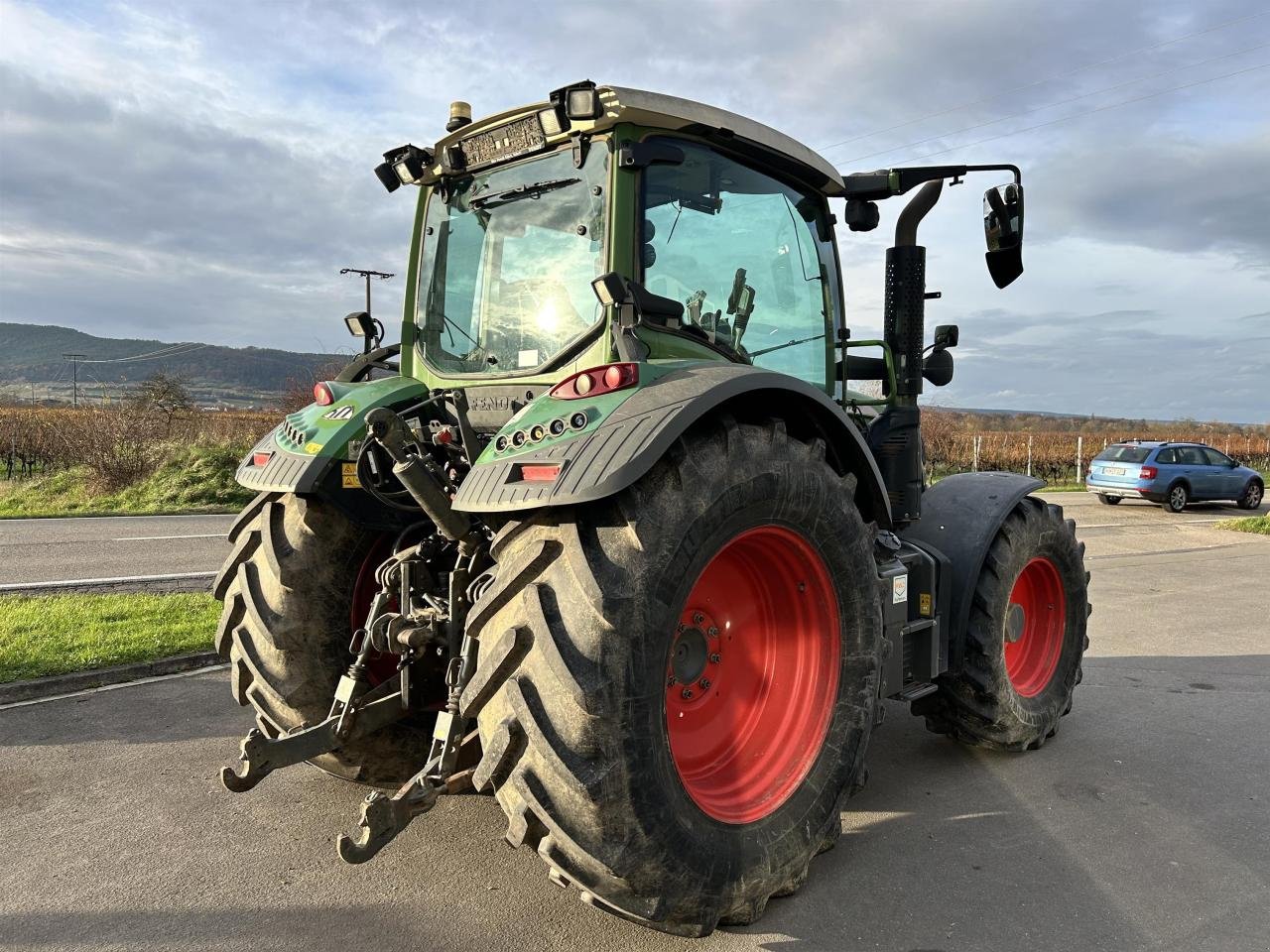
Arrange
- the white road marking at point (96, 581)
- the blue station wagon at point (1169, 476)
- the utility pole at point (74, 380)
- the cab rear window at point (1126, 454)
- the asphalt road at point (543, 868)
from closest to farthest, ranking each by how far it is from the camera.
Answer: the asphalt road at point (543, 868) → the white road marking at point (96, 581) → the blue station wagon at point (1169, 476) → the cab rear window at point (1126, 454) → the utility pole at point (74, 380)

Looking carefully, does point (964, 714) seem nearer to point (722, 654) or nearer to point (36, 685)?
point (722, 654)

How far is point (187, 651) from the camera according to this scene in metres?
5.57

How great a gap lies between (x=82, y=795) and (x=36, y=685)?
1.70 metres

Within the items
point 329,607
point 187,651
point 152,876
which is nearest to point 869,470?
point 329,607

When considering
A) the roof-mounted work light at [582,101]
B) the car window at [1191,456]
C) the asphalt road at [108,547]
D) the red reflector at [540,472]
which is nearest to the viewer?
the red reflector at [540,472]

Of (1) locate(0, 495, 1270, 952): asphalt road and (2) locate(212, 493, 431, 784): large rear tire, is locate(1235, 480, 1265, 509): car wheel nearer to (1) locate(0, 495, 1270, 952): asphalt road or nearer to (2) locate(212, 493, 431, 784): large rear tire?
(1) locate(0, 495, 1270, 952): asphalt road

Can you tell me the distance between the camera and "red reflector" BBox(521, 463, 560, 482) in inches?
94.7

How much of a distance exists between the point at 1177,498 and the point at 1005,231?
19543mm

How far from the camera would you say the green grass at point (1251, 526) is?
14961mm

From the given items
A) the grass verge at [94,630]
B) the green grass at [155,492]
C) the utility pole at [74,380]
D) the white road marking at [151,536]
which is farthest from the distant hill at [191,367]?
the grass verge at [94,630]

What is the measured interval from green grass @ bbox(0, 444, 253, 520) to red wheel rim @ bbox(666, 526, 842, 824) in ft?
51.2

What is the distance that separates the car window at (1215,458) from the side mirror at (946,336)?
66.3 ft

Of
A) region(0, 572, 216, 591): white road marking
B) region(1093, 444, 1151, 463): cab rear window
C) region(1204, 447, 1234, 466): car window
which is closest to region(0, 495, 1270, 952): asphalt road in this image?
region(0, 572, 216, 591): white road marking

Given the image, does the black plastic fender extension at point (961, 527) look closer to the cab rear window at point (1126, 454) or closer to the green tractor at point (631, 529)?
the green tractor at point (631, 529)
